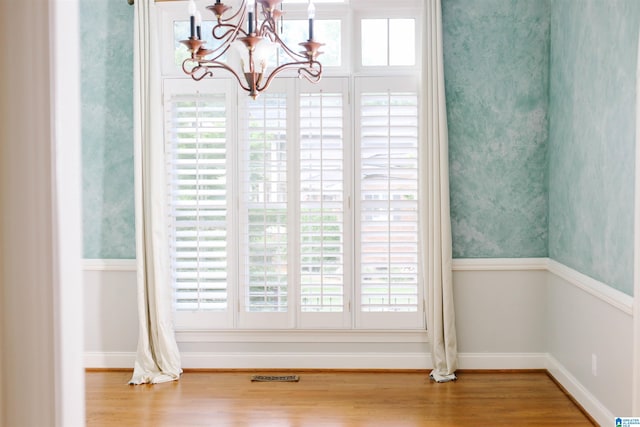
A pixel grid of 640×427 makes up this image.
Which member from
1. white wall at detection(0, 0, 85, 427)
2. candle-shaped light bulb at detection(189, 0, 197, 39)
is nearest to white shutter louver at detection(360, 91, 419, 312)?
candle-shaped light bulb at detection(189, 0, 197, 39)

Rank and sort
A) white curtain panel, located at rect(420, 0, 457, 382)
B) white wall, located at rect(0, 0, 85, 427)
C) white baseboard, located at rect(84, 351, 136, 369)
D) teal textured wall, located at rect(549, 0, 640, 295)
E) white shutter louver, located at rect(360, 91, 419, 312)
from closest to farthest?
white wall, located at rect(0, 0, 85, 427)
teal textured wall, located at rect(549, 0, 640, 295)
white curtain panel, located at rect(420, 0, 457, 382)
white shutter louver, located at rect(360, 91, 419, 312)
white baseboard, located at rect(84, 351, 136, 369)

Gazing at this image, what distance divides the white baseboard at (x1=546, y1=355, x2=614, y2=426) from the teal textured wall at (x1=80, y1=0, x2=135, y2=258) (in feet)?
10.2

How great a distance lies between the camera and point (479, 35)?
4457 millimetres

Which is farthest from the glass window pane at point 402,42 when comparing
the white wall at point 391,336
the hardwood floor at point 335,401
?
the hardwood floor at point 335,401

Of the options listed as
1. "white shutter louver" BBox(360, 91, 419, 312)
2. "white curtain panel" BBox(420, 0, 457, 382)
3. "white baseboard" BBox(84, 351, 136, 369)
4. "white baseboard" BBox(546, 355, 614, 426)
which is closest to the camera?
"white baseboard" BBox(546, 355, 614, 426)

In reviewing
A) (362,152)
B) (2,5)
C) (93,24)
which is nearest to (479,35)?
(362,152)

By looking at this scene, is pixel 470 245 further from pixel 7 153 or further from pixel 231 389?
pixel 7 153

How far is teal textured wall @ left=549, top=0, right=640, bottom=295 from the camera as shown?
3.17 metres

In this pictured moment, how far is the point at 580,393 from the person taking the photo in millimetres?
3857

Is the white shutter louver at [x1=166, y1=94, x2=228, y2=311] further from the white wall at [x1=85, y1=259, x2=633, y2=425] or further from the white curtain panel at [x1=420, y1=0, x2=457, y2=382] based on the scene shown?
the white curtain panel at [x1=420, y1=0, x2=457, y2=382]

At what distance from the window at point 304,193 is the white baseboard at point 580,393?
0.98m

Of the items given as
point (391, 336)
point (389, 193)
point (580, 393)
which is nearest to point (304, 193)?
point (389, 193)

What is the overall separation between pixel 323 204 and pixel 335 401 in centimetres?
137

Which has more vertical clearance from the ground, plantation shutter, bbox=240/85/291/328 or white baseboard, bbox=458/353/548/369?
plantation shutter, bbox=240/85/291/328
